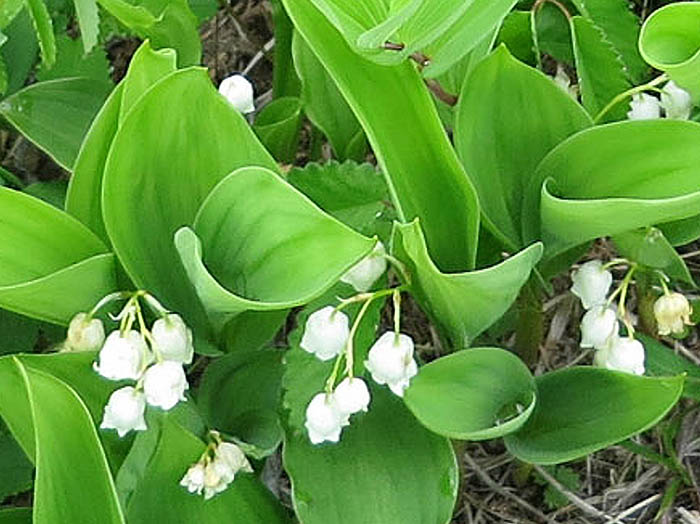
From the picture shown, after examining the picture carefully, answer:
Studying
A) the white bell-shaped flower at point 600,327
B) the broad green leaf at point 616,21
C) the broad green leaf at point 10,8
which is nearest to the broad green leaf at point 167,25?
the broad green leaf at point 10,8

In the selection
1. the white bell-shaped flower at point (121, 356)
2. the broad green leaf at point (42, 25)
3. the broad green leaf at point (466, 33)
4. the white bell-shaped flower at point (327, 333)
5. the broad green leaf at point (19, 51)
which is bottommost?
the white bell-shaped flower at point (327, 333)

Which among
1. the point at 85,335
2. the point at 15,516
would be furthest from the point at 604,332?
the point at 15,516

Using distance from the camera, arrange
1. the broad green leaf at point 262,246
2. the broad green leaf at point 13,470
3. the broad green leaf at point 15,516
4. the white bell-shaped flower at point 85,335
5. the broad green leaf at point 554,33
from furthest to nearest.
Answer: the broad green leaf at point 554,33, the broad green leaf at point 13,470, the broad green leaf at point 15,516, the white bell-shaped flower at point 85,335, the broad green leaf at point 262,246

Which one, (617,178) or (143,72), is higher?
(143,72)

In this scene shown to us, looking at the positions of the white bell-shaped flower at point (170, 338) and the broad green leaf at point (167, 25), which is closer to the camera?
the white bell-shaped flower at point (170, 338)

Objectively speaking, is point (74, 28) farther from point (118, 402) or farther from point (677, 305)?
point (677, 305)

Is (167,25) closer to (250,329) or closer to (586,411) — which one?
(250,329)

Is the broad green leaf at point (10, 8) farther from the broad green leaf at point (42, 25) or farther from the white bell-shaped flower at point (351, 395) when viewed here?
the white bell-shaped flower at point (351, 395)

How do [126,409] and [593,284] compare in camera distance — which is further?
[593,284]

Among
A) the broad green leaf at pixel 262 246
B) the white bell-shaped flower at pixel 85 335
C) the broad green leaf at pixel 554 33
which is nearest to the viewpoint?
the broad green leaf at pixel 262 246
